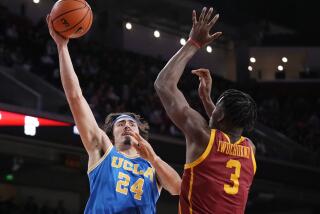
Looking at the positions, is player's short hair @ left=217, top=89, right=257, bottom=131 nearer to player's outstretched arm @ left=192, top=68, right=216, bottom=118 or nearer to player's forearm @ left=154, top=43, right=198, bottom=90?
player's forearm @ left=154, top=43, right=198, bottom=90

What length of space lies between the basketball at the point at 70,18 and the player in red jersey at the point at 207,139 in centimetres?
103

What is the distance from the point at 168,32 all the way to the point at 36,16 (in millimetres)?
6835

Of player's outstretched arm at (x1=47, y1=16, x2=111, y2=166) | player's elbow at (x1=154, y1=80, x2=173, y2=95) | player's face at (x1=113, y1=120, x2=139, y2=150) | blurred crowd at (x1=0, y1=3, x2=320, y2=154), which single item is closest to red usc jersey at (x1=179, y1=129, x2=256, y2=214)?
player's elbow at (x1=154, y1=80, x2=173, y2=95)

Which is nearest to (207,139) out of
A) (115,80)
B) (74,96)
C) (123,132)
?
(74,96)

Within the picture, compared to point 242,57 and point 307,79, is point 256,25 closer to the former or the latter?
point 242,57

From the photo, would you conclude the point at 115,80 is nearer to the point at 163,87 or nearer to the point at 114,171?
the point at 114,171

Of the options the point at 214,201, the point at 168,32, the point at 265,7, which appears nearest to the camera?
the point at 214,201

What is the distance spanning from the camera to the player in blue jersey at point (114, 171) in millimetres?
4527

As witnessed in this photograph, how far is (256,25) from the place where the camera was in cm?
2655

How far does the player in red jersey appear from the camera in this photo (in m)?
3.60

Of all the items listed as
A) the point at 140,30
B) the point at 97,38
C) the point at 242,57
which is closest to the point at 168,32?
the point at 140,30

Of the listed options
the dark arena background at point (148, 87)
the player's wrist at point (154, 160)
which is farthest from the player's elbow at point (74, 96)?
the dark arena background at point (148, 87)

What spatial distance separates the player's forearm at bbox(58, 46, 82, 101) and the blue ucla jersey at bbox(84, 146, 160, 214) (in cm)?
56

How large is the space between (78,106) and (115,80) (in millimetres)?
12942
